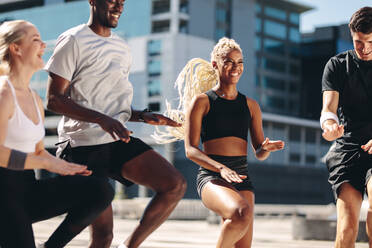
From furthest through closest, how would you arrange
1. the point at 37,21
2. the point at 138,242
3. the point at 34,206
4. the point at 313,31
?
the point at 313,31
the point at 37,21
the point at 138,242
the point at 34,206

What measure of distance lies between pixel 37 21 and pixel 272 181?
1062 inches

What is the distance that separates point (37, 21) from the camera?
6531 cm

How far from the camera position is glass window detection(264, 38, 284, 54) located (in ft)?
262

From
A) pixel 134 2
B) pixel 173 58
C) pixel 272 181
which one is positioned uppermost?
pixel 134 2

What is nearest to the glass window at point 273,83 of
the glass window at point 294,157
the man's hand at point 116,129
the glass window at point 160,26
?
the glass window at point 294,157

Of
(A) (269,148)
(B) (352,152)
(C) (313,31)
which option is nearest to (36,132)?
(A) (269,148)

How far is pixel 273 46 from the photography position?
3194 inches

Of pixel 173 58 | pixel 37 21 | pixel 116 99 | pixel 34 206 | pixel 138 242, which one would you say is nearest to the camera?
pixel 34 206

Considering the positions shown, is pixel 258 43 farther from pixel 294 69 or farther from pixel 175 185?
pixel 175 185

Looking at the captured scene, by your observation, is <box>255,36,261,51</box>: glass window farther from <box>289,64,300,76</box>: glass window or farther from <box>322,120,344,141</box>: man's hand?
<box>322,120,344,141</box>: man's hand

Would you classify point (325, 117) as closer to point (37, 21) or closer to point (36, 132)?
point (36, 132)

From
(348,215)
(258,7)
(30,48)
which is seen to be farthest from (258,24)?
(30,48)

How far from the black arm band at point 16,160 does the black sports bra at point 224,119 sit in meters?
1.87

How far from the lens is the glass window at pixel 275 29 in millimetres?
79875
